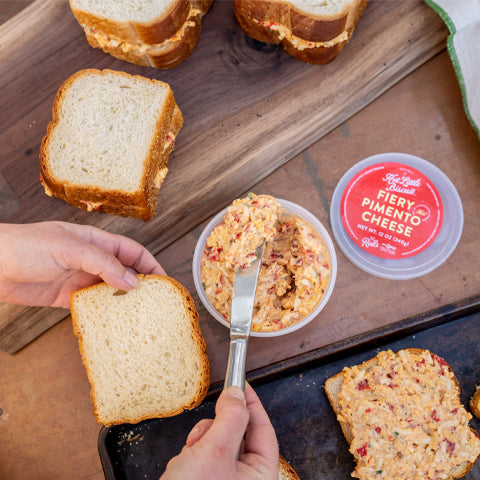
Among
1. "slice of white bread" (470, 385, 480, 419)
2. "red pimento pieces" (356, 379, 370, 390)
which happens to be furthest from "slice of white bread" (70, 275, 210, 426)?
"slice of white bread" (470, 385, 480, 419)

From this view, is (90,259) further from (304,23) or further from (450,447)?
(450,447)

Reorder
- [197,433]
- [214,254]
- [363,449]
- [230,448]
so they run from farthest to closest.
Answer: [214,254] < [363,449] < [197,433] < [230,448]

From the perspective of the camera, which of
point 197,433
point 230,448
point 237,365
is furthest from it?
point 237,365

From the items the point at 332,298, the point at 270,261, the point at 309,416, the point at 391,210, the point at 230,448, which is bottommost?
the point at 309,416

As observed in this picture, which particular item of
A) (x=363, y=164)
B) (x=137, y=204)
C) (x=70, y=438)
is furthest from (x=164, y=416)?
(x=363, y=164)

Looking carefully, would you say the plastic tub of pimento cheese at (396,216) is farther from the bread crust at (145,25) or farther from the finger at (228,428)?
the bread crust at (145,25)

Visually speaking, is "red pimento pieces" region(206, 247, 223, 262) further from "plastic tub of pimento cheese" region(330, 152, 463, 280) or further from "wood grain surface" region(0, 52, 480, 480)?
"plastic tub of pimento cheese" region(330, 152, 463, 280)

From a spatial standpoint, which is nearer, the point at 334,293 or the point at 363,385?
the point at 363,385

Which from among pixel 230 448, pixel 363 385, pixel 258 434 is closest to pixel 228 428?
pixel 230 448
